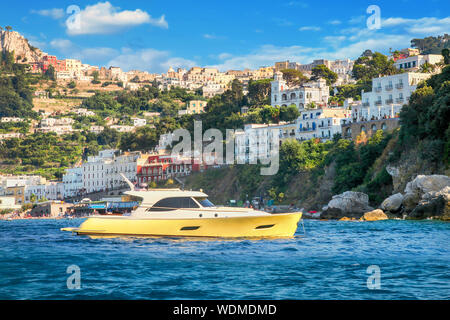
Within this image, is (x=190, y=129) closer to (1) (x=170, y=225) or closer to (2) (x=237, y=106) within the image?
A: (2) (x=237, y=106)

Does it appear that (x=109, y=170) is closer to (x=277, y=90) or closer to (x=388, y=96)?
(x=277, y=90)

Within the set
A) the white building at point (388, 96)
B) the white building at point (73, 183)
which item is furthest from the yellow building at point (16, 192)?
the white building at point (388, 96)

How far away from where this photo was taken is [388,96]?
8319 cm

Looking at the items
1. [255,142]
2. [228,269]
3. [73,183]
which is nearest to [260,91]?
[255,142]

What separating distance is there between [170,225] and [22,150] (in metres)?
142

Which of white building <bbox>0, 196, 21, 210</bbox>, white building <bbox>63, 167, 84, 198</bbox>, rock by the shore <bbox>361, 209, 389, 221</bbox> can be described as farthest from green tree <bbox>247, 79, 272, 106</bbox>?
rock by the shore <bbox>361, 209, 389, 221</bbox>

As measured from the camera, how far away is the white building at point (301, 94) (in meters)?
112

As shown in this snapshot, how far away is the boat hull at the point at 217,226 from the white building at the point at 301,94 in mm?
84196

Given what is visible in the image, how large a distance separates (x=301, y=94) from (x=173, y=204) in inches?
3455

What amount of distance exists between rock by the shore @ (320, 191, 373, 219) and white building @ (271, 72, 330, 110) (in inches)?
2023

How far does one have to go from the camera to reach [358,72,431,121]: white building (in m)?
80.2

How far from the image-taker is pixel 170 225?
2675cm

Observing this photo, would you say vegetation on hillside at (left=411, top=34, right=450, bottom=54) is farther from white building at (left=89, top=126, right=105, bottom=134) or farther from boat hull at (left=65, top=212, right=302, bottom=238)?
boat hull at (left=65, top=212, right=302, bottom=238)
